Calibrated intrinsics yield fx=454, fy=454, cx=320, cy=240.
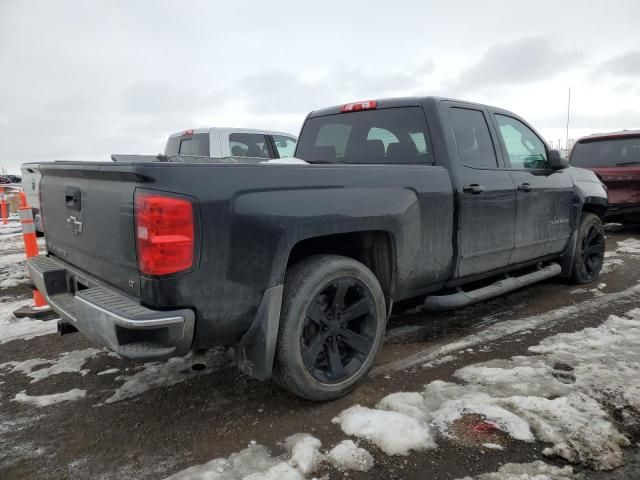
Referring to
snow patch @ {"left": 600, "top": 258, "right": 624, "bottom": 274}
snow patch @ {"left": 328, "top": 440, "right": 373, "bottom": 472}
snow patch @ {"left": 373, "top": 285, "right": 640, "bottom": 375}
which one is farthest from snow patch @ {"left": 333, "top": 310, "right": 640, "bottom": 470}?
snow patch @ {"left": 600, "top": 258, "right": 624, "bottom": 274}

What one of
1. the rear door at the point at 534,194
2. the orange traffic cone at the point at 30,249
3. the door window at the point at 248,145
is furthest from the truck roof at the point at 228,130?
the rear door at the point at 534,194

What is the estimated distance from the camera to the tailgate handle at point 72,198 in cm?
257

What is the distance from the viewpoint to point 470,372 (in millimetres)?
2986

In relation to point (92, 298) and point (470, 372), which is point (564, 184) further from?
point (92, 298)

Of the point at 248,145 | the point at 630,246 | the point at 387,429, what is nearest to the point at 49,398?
the point at 387,429

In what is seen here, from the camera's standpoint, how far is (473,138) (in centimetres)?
373

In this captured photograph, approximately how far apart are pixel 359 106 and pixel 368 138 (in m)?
0.33

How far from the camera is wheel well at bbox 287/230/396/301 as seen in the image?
2896mm

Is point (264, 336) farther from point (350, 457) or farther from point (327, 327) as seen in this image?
point (350, 457)

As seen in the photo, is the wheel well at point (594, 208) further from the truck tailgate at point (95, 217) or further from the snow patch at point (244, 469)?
the truck tailgate at point (95, 217)

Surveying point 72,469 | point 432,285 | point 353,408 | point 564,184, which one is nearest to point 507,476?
point 353,408

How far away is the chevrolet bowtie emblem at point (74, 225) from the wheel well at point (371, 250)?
1.39m

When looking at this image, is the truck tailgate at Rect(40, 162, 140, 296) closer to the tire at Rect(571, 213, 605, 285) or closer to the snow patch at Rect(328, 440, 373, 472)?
the snow patch at Rect(328, 440, 373, 472)

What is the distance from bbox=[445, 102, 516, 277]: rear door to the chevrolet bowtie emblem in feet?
8.19
